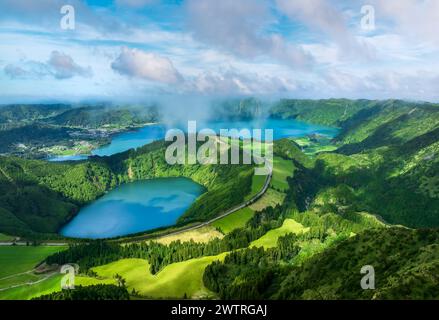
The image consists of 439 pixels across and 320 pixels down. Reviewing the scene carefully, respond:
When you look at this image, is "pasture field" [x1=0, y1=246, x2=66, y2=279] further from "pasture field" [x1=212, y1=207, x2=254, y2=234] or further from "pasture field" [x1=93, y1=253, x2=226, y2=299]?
"pasture field" [x1=212, y1=207, x2=254, y2=234]

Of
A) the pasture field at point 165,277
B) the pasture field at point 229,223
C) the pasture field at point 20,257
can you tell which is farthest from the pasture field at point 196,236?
the pasture field at point 20,257

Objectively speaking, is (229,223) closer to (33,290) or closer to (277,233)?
(277,233)

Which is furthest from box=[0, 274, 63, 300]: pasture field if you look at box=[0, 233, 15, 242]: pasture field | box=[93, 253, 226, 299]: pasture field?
box=[0, 233, 15, 242]: pasture field

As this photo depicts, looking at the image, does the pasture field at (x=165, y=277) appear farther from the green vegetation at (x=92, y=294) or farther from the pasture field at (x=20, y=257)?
the pasture field at (x=20, y=257)

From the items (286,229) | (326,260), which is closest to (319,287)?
(326,260)

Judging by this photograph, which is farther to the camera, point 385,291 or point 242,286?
point 242,286

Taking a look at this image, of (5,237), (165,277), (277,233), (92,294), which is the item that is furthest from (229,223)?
(92,294)
